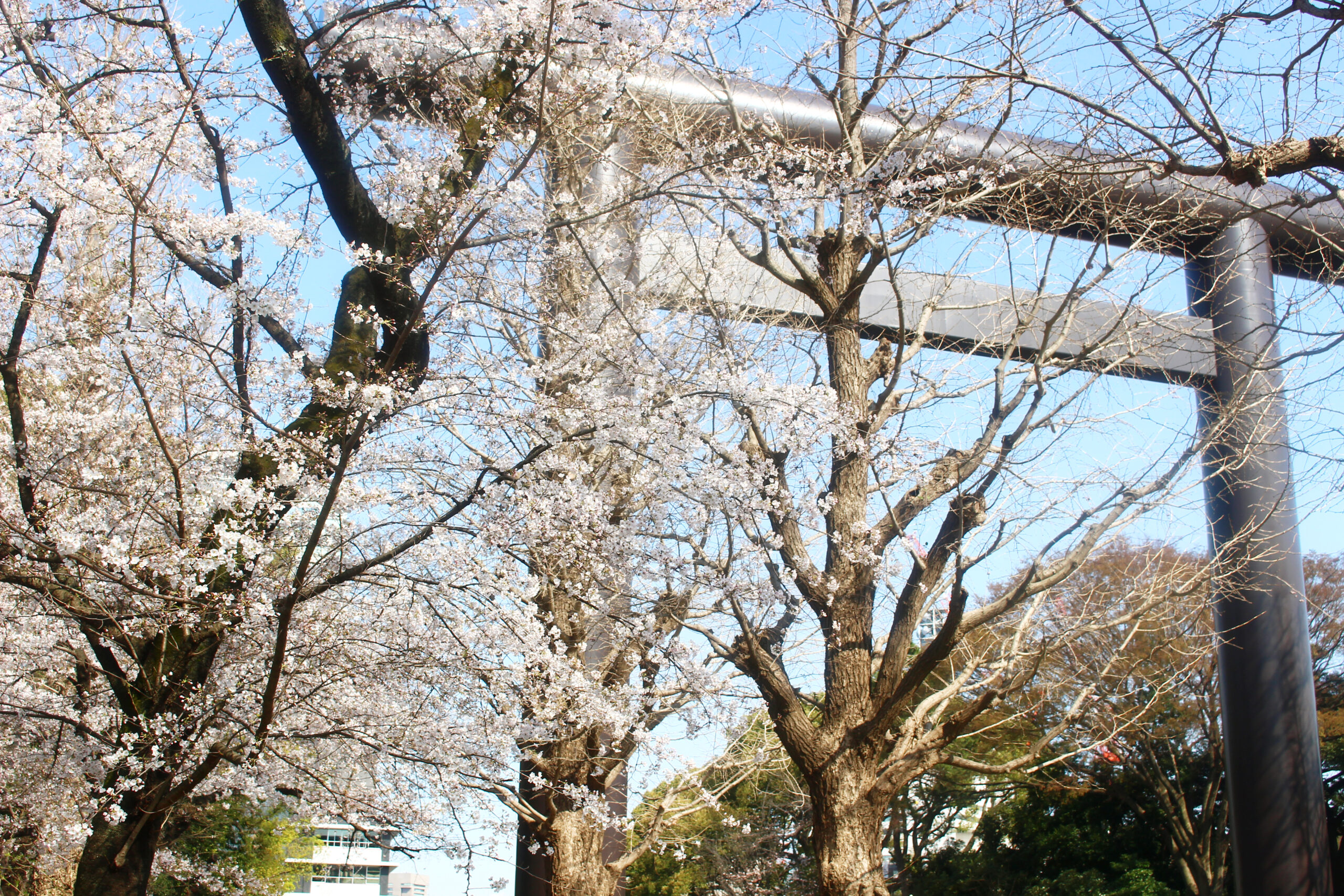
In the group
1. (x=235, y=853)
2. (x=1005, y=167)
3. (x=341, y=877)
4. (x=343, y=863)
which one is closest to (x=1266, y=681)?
(x=1005, y=167)

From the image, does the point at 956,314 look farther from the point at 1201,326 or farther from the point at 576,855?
the point at 576,855

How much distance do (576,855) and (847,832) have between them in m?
2.71

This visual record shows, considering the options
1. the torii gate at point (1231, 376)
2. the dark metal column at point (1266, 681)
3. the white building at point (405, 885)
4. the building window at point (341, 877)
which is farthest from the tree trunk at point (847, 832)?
the white building at point (405, 885)

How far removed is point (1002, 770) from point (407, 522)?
4.23 meters

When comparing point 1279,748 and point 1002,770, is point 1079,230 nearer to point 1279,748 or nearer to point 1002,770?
point 1002,770

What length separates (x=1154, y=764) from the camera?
12594mm

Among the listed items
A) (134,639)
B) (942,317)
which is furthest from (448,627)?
(942,317)

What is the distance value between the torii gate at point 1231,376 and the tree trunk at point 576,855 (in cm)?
26

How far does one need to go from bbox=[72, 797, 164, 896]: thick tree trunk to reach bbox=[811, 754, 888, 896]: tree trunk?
334cm

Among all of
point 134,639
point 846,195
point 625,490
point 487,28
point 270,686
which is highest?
point 487,28

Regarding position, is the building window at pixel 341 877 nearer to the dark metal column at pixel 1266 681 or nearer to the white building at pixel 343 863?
the white building at pixel 343 863

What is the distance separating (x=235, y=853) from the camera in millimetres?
18422

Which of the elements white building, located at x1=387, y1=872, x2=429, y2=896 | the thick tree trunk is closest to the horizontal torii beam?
the thick tree trunk

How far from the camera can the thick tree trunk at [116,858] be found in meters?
4.14
